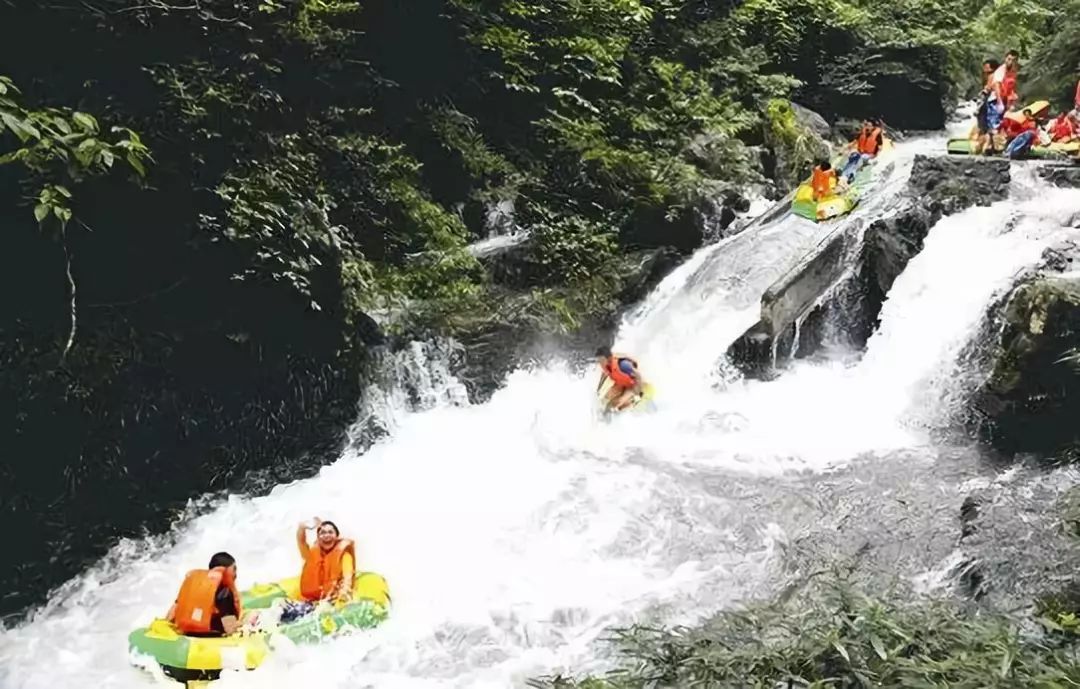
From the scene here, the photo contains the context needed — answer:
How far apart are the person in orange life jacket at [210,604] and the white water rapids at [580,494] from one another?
1.09 ft

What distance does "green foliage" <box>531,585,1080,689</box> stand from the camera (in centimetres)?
264

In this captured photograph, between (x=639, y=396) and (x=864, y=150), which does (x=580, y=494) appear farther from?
(x=864, y=150)

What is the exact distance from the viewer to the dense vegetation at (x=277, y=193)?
6.24m

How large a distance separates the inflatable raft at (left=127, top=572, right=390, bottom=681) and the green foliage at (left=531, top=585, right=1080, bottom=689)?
289 cm

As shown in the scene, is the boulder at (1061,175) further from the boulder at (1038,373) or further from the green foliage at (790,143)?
the green foliage at (790,143)

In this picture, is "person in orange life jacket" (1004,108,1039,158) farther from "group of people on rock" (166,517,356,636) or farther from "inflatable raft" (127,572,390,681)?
"group of people on rock" (166,517,356,636)

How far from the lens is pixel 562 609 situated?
5.96 meters

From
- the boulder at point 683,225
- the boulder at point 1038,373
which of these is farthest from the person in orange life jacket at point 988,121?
the boulder at point 1038,373

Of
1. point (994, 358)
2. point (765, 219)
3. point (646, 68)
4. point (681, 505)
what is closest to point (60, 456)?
point (681, 505)

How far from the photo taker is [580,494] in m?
7.59

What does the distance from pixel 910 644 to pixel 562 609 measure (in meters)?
3.41

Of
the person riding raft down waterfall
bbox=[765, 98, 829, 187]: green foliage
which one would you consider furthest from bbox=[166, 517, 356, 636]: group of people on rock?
bbox=[765, 98, 829, 187]: green foliage

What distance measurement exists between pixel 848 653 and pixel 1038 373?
5790mm

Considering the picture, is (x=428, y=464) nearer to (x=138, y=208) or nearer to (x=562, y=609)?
(x=562, y=609)
